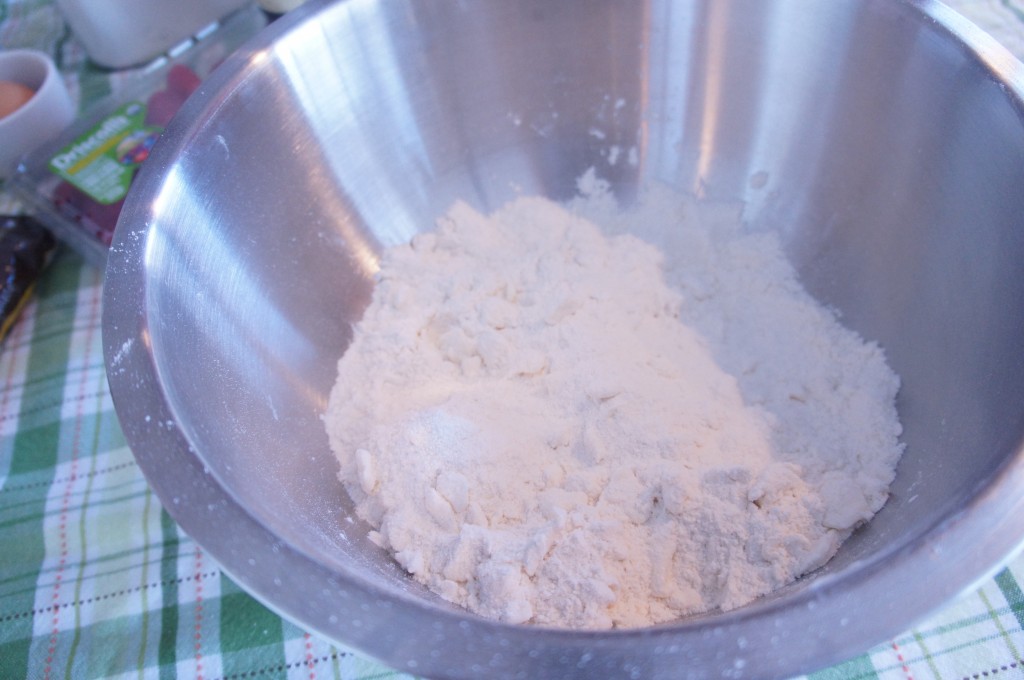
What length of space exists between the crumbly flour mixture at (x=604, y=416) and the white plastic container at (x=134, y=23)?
2.17 ft

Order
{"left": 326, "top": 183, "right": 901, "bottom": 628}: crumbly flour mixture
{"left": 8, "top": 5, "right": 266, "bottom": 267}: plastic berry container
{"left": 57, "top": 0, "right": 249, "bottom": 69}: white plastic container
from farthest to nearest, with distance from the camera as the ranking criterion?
1. {"left": 57, "top": 0, "right": 249, "bottom": 69}: white plastic container
2. {"left": 8, "top": 5, "right": 266, "bottom": 267}: plastic berry container
3. {"left": 326, "top": 183, "right": 901, "bottom": 628}: crumbly flour mixture

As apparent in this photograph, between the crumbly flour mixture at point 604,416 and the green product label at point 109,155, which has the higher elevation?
the green product label at point 109,155

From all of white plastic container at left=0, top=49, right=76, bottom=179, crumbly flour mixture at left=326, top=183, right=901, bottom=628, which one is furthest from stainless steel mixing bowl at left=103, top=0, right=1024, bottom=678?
white plastic container at left=0, top=49, right=76, bottom=179

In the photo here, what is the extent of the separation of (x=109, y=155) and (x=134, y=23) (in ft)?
0.91

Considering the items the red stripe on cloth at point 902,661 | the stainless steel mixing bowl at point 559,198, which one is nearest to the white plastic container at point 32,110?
the stainless steel mixing bowl at point 559,198

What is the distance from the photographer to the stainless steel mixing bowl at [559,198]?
17.0 inches

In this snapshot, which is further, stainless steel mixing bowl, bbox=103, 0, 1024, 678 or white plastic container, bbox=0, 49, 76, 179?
white plastic container, bbox=0, 49, 76, 179

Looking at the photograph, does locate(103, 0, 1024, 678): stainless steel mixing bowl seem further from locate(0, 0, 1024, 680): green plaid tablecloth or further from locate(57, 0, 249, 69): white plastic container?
locate(57, 0, 249, 69): white plastic container

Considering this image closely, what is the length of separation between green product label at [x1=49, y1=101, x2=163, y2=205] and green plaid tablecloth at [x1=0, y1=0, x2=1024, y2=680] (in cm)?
19

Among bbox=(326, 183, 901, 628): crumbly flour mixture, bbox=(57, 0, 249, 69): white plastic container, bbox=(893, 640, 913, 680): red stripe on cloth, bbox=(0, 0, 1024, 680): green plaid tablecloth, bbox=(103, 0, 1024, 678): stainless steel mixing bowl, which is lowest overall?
bbox=(893, 640, 913, 680): red stripe on cloth

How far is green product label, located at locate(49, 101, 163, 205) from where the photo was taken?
104 centimetres

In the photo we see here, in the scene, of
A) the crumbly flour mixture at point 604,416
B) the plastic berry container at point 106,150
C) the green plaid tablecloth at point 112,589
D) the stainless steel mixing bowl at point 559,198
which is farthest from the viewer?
the plastic berry container at point 106,150

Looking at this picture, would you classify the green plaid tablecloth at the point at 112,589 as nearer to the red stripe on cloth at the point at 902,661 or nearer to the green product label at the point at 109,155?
the red stripe on cloth at the point at 902,661

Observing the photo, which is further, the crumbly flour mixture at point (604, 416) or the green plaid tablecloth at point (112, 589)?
the green plaid tablecloth at point (112, 589)
